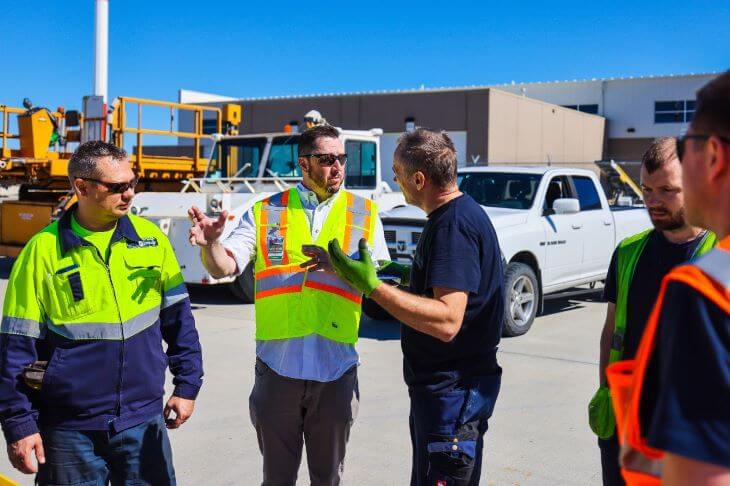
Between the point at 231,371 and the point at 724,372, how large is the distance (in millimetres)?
6167

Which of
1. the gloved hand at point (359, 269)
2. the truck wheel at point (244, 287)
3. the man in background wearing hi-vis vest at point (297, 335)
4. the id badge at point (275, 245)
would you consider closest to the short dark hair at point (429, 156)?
the gloved hand at point (359, 269)

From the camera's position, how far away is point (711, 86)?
125 centimetres

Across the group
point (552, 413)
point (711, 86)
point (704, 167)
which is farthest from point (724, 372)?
point (552, 413)

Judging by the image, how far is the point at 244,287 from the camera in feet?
34.9

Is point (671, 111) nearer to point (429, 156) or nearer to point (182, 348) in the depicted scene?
point (429, 156)

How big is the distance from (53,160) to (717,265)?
14.0 m

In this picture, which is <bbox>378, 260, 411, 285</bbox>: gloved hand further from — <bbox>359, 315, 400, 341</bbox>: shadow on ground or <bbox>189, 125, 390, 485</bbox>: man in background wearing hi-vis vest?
<bbox>359, 315, 400, 341</bbox>: shadow on ground

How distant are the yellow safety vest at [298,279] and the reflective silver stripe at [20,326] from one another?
909mm

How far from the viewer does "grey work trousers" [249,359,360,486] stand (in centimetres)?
319

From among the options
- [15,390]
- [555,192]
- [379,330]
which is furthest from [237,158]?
[15,390]

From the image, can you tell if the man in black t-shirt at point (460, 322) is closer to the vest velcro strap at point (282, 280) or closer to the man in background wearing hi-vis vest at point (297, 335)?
the man in background wearing hi-vis vest at point (297, 335)

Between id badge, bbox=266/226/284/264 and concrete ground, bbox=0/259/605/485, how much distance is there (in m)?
1.78

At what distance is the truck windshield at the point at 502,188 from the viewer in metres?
9.41

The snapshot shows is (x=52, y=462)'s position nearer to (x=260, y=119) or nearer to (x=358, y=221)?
(x=358, y=221)
